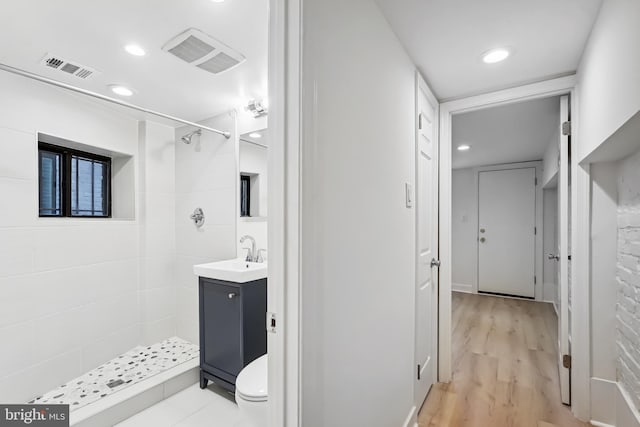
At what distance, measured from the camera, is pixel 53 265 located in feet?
7.18

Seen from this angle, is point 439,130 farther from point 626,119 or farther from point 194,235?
point 194,235

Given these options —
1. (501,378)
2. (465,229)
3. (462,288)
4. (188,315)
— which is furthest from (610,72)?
(462,288)

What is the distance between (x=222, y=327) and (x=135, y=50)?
1.87m

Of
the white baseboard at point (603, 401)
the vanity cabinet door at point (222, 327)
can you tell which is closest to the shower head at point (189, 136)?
the vanity cabinet door at point (222, 327)

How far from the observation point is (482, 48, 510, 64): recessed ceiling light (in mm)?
1636

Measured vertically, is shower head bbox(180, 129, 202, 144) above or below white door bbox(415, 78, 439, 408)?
above

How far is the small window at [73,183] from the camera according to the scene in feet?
7.74

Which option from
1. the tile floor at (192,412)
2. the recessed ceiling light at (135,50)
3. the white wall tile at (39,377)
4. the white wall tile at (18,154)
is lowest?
the tile floor at (192,412)

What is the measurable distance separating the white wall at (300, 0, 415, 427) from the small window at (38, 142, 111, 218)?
8.54 feet

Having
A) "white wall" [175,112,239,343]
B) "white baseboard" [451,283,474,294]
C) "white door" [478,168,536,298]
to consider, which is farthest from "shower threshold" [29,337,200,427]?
"white door" [478,168,536,298]

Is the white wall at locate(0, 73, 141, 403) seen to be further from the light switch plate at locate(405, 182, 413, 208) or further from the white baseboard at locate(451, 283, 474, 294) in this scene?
the white baseboard at locate(451, 283, 474, 294)

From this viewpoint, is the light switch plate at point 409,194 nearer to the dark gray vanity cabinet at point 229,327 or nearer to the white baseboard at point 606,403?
the dark gray vanity cabinet at point 229,327

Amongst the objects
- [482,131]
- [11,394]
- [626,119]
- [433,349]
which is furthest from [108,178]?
[482,131]

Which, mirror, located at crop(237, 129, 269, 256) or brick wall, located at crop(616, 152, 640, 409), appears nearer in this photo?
brick wall, located at crop(616, 152, 640, 409)
